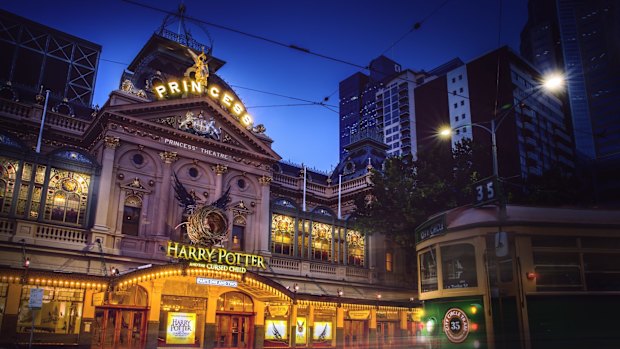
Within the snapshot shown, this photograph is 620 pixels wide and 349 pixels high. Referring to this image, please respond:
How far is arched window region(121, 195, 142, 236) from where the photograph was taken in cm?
2612

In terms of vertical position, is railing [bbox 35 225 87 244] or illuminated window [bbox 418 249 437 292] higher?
railing [bbox 35 225 87 244]

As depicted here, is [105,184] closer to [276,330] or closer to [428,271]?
[276,330]

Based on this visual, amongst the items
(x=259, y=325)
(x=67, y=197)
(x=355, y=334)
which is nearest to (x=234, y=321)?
(x=259, y=325)

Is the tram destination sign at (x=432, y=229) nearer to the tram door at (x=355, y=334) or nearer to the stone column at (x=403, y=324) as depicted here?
the tram door at (x=355, y=334)

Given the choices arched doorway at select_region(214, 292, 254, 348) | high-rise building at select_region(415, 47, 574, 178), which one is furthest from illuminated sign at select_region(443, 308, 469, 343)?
high-rise building at select_region(415, 47, 574, 178)

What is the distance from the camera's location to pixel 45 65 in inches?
1521

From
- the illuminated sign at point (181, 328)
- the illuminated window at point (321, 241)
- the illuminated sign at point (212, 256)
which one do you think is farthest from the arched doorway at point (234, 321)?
the illuminated window at point (321, 241)

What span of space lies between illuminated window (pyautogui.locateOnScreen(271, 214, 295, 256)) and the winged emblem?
4.65 metres

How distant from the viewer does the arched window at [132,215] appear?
26.1m

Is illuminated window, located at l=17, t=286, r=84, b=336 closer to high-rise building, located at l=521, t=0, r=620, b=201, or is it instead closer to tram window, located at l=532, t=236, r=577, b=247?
tram window, located at l=532, t=236, r=577, b=247

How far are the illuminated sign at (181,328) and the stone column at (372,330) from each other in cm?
1156

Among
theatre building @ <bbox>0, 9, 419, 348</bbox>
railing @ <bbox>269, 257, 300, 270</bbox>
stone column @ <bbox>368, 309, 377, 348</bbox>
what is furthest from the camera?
stone column @ <bbox>368, 309, 377, 348</bbox>

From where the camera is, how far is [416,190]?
29281mm

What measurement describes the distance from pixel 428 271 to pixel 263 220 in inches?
673
